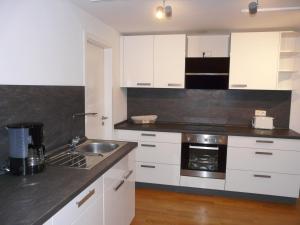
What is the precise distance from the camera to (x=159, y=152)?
334cm

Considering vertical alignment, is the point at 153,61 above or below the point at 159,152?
above

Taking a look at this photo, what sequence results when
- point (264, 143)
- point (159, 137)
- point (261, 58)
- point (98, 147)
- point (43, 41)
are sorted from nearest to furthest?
point (43, 41) → point (98, 147) → point (264, 143) → point (261, 58) → point (159, 137)

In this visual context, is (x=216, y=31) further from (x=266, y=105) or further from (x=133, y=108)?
(x=133, y=108)

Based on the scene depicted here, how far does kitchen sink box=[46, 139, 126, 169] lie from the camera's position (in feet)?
6.09

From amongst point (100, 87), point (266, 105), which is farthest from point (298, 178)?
point (100, 87)

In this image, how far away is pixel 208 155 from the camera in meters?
3.24

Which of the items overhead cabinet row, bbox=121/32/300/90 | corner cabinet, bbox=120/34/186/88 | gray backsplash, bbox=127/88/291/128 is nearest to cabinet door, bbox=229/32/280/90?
overhead cabinet row, bbox=121/32/300/90

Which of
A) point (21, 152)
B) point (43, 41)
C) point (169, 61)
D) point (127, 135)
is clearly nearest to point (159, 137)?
point (127, 135)

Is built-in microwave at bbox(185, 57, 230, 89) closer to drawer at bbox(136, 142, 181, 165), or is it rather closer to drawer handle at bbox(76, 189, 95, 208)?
drawer at bbox(136, 142, 181, 165)

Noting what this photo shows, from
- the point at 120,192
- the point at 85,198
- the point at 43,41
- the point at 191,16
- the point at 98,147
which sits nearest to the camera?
the point at 85,198

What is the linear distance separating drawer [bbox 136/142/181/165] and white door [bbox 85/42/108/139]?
577mm

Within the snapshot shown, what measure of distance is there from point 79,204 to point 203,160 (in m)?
2.15

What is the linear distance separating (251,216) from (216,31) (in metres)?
2.41

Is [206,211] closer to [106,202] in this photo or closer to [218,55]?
[106,202]
